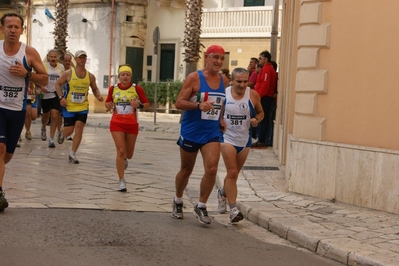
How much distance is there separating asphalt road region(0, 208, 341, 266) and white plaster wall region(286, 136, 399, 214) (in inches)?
83.2

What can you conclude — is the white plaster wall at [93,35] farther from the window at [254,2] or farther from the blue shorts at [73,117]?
the blue shorts at [73,117]

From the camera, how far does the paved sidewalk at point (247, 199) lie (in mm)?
8375

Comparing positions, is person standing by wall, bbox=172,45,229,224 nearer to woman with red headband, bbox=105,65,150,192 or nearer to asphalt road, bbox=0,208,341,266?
asphalt road, bbox=0,208,341,266

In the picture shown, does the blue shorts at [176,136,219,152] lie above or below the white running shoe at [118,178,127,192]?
above

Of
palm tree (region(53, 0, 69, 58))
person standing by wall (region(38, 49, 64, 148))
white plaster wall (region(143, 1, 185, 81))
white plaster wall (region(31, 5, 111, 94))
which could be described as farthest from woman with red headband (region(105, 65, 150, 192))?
white plaster wall (region(31, 5, 111, 94))

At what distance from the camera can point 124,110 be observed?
40.1 ft

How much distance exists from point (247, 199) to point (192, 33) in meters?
21.7

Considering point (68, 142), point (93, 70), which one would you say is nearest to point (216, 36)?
point (93, 70)

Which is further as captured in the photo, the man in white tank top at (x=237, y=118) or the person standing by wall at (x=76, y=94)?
the person standing by wall at (x=76, y=94)

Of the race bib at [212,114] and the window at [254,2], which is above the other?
the window at [254,2]

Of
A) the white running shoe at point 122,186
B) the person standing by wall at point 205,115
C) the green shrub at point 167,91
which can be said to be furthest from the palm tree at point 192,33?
the person standing by wall at point 205,115

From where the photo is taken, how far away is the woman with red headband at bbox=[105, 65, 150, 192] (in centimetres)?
1205

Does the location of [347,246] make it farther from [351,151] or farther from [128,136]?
[128,136]

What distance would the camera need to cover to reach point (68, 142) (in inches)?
746
